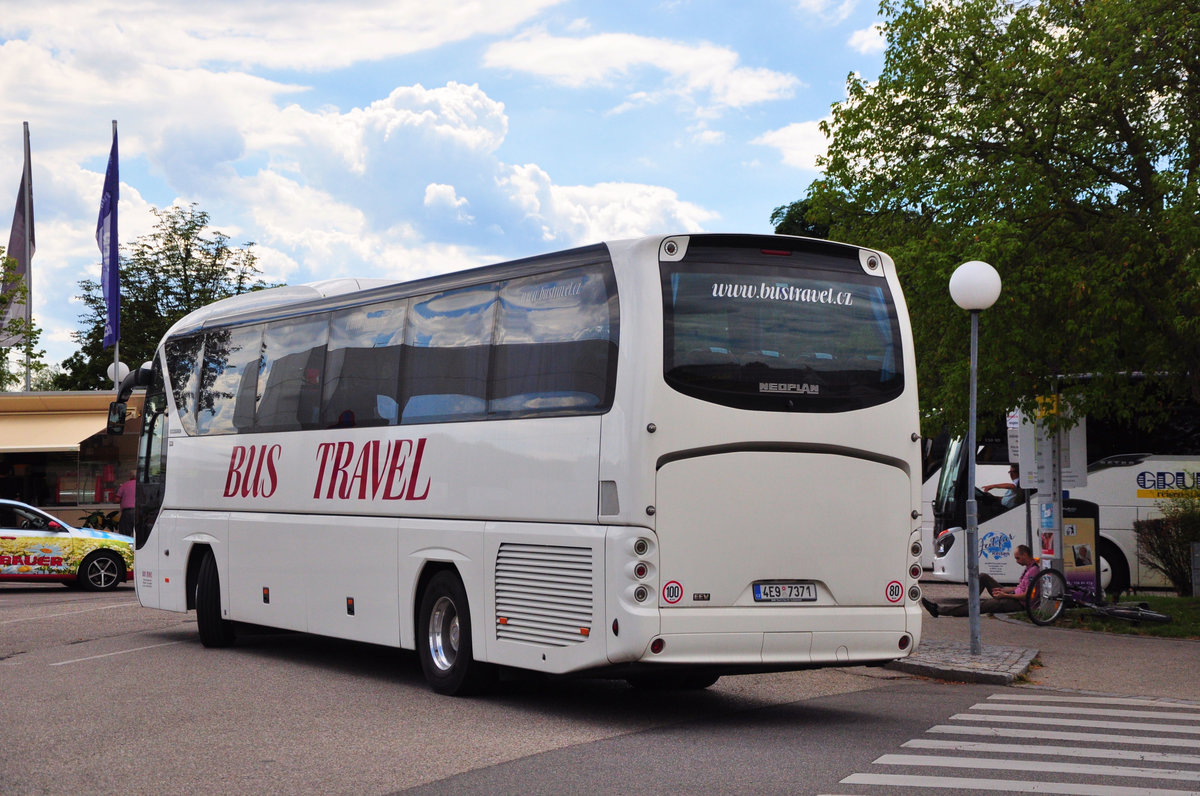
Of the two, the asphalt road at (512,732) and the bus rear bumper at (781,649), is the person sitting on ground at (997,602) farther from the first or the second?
the bus rear bumper at (781,649)

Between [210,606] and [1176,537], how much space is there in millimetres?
15001

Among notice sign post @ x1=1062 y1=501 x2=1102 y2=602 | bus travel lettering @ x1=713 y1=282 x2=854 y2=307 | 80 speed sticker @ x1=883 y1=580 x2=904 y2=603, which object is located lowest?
80 speed sticker @ x1=883 y1=580 x2=904 y2=603

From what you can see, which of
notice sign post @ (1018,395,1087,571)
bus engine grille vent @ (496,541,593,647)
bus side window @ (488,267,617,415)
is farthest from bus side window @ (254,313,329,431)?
notice sign post @ (1018,395,1087,571)

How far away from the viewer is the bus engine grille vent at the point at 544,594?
1030 cm

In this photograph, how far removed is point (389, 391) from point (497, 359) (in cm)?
174

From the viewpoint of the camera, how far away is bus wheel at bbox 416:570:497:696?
1152 cm

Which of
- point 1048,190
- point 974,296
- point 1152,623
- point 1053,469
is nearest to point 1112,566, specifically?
point 1053,469

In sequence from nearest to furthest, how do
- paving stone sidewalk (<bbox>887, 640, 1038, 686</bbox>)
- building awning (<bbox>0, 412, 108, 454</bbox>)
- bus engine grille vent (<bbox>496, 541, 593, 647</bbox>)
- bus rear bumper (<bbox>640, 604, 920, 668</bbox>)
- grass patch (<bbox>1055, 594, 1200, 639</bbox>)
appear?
bus rear bumper (<bbox>640, 604, 920, 668</bbox>) < bus engine grille vent (<bbox>496, 541, 593, 647</bbox>) < paving stone sidewalk (<bbox>887, 640, 1038, 686</bbox>) < grass patch (<bbox>1055, 594, 1200, 639</bbox>) < building awning (<bbox>0, 412, 108, 454</bbox>)

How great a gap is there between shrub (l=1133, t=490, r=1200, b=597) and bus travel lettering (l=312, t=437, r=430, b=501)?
14.6 m

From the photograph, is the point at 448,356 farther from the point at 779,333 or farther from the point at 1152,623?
the point at 1152,623

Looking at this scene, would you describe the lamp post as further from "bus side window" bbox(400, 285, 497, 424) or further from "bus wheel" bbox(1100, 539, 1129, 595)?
"bus wheel" bbox(1100, 539, 1129, 595)

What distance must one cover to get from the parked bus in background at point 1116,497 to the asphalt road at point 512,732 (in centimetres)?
1060

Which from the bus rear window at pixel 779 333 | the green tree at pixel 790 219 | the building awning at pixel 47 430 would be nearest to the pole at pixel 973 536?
the bus rear window at pixel 779 333

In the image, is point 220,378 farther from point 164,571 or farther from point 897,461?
point 897,461
